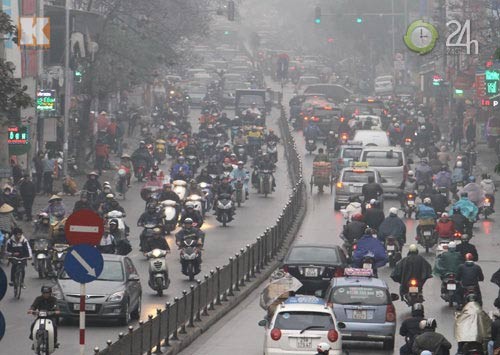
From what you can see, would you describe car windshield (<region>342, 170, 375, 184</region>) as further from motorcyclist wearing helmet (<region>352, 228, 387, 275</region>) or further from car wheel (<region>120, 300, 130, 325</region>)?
car wheel (<region>120, 300, 130, 325</region>)

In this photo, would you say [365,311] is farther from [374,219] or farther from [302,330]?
[374,219]

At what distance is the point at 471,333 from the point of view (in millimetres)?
26000

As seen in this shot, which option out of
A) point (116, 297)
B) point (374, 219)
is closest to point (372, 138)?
point (374, 219)

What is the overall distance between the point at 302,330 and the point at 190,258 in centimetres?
1224

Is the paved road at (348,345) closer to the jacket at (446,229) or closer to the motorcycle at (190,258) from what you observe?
the jacket at (446,229)

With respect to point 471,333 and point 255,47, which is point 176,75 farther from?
point 471,333

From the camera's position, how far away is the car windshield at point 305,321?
2630cm

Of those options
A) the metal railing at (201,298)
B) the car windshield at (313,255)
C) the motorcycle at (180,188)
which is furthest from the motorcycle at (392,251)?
the motorcycle at (180,188)

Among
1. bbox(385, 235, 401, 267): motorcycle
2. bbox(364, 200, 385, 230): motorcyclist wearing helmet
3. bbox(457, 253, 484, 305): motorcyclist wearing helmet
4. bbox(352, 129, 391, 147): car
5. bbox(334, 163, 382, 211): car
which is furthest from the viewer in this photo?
bbox(352, 129, 391, 147): car

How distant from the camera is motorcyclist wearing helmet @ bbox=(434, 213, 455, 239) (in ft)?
139

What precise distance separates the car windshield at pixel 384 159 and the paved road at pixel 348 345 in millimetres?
3539

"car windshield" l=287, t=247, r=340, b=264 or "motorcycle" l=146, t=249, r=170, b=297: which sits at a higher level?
"car windshield" l=287, t=247, r=340, b=264

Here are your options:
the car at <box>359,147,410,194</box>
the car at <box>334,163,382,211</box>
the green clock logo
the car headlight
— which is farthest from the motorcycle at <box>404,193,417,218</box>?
the car headlight

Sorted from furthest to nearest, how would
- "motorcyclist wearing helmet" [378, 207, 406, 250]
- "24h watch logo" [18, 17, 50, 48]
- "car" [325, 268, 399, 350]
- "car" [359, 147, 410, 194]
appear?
"car" [359, 147, 410, 194] → "24h watch logo" [18, 17, 50, 48] → "motorcyclist wearing helmet" [378, 207, 406, 250] → "car" [325, 268, 399, 350]
